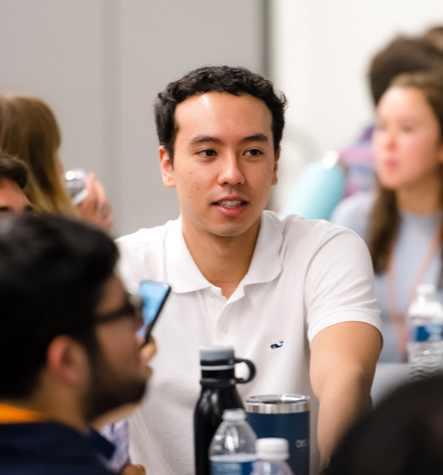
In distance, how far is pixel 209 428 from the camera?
1442mm

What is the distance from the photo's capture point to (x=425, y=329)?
2.96 metres

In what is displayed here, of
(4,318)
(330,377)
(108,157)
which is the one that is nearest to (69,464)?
(4,318)

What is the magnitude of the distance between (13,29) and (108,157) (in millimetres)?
836

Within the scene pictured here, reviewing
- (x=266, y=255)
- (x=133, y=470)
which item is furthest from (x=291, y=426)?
(x=266, y=255)

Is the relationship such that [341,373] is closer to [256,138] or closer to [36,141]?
[256,138]

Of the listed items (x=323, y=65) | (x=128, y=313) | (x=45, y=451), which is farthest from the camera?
(x=323, y=65)

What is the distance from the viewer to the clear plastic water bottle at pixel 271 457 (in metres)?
1.25

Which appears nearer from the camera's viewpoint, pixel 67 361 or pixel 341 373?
pixel 67 361

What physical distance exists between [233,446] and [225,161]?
819 mm

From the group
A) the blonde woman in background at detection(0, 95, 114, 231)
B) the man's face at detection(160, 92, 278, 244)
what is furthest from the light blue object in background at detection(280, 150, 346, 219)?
the man's face at detection(160, 92, 278, 244)

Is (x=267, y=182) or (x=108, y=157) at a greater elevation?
(x=267, y=182)

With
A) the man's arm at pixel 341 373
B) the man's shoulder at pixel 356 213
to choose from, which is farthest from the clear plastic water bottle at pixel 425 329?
the man's arm at pixel 341 373

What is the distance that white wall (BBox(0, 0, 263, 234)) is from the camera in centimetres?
553

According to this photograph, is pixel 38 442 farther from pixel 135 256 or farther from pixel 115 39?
pixel 115 39
